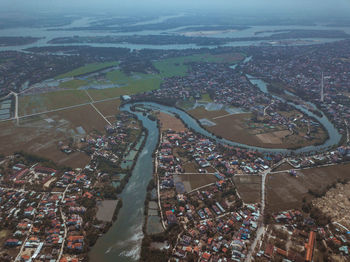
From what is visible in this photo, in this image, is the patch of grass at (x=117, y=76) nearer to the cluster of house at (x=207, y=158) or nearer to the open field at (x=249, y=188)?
the cluster of house at (x=207, y=158)

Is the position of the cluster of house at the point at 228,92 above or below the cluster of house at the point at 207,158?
above

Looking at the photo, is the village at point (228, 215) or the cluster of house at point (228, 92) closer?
the village at point (228, 215)

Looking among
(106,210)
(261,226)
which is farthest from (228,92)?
(106,210)

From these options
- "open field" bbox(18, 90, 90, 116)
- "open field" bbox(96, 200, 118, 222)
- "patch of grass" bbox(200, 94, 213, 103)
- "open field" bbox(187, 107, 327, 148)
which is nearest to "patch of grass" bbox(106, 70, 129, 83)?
"open field" bbox(18, 90, 90, 116)

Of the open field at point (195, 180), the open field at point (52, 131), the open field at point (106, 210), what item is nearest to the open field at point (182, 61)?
the open field at point (52, 131)

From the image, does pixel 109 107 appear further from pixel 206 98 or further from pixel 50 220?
pixel 50 220

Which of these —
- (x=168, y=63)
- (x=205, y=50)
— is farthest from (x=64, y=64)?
(x=205, y=50)
